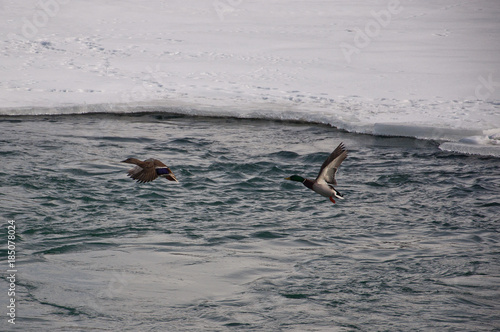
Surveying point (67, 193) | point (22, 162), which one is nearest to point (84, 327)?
point (67, 193)

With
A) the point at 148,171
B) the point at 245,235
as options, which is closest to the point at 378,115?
the point at 245,235

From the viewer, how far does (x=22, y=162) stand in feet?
21.6

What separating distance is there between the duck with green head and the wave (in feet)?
12.3

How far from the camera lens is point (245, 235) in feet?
17.0

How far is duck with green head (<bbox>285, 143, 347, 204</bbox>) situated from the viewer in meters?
3.96

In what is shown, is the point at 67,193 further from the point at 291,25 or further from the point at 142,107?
the point at 291,25

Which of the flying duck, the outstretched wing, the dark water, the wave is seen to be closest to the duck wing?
the flying duck

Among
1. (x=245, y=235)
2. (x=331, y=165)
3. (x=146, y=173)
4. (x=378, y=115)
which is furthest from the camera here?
(x=378, y=115)

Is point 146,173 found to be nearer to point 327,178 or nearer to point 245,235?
point 327,178

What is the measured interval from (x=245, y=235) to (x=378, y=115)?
156 inches

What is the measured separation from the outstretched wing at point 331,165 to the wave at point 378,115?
147 inches

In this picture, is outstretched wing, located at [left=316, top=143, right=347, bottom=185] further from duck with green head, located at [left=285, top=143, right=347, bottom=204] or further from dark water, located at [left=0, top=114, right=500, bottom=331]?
dark water, located at [left=0, top=114, right=500, bottom=331]

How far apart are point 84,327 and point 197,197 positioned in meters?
2.40

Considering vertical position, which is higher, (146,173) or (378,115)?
(378,115)
